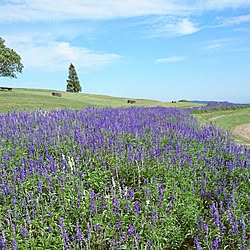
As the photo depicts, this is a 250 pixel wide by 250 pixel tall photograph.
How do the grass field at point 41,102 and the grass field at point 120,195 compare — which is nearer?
the grass field at point 120,195

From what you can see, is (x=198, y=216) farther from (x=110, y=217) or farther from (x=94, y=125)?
(x=94, y=125)

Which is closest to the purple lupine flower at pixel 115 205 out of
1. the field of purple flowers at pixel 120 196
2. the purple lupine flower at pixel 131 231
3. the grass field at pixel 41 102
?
the field of purple flowers at pixel 120 196

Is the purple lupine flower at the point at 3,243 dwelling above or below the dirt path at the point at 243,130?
below

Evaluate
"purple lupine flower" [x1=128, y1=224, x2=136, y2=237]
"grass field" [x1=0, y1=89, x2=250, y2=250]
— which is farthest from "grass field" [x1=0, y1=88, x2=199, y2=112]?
"purple lupine flower" [x1=128, y1=224, x2=136, y2=237]

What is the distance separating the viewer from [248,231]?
13.4 ft

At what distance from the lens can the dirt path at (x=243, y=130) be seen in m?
13.7

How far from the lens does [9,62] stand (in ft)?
130

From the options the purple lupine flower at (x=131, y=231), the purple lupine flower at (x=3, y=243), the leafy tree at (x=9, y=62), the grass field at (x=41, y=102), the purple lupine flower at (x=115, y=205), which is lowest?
the purple lupine flower at (x=3, y=243)

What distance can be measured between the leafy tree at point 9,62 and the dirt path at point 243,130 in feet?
105

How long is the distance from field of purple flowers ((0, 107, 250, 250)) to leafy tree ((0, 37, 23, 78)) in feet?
116

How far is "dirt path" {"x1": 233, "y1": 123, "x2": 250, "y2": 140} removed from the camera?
13745mm

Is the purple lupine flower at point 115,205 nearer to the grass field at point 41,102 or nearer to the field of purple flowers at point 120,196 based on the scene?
the field of purple flowers at point 120,196

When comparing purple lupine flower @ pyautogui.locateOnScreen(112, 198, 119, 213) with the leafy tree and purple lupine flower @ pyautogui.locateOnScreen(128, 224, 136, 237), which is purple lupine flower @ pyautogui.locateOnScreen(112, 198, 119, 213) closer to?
purple lupine flower @ pyautogui.locateOnScreen(128, 224, 136, 237)

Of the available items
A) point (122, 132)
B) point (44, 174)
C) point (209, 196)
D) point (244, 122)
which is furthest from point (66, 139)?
point (244, 122)
